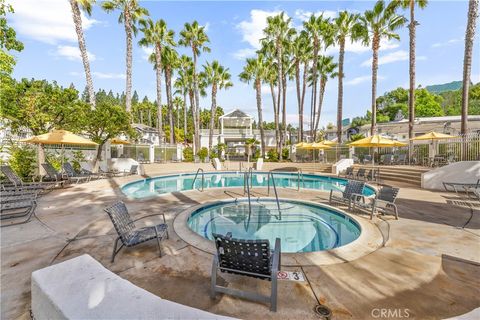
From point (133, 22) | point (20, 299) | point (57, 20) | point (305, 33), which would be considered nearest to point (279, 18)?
point (305, 33)

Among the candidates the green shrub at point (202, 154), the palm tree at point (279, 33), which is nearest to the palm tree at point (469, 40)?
the palm tree at point (279, 33)

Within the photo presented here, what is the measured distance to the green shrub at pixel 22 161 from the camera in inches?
484

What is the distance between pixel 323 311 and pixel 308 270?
988 millimetres

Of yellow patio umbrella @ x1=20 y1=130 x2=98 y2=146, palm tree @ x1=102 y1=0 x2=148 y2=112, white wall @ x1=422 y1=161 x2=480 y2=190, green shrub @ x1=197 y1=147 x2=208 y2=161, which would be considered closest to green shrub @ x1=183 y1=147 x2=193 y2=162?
green shrub @ x1=197 y1=147 x2=208 y2=161

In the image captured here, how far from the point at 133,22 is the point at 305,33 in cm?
1949

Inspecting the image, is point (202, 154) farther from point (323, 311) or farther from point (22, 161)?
point (323, 311)

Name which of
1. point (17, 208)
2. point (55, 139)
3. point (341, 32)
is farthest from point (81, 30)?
point (341, 32)

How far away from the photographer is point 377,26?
20453 mm

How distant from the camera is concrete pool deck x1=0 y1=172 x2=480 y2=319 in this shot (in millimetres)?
2889

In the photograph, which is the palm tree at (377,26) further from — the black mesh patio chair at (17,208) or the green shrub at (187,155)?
the black mesh patio chair at (17,208)

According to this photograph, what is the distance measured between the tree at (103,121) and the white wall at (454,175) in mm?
18653

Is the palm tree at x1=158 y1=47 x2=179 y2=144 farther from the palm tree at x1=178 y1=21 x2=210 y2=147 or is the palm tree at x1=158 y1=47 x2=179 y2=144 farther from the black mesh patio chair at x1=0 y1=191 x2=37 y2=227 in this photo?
the black mesh patio chair at x1=0 y1=191 x2=37 y2=227

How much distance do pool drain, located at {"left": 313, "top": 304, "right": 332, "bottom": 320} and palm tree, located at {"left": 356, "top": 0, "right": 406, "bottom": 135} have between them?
21124 mm

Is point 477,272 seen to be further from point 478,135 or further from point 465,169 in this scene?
point 478,135
